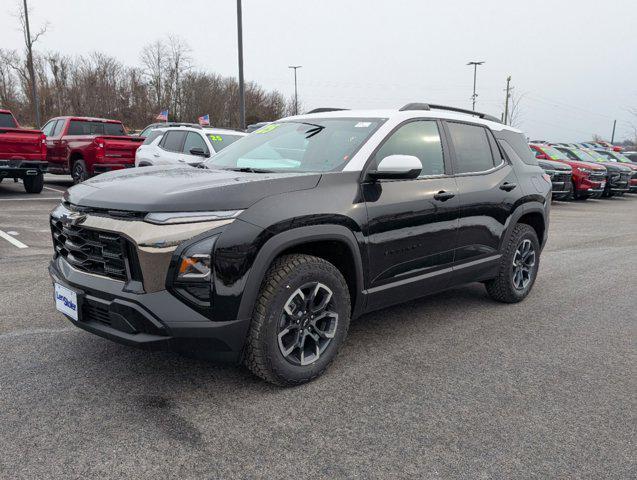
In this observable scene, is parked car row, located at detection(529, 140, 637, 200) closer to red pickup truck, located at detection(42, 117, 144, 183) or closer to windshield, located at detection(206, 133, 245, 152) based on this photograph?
windshield, located at detection(206, 133, 245, 152)

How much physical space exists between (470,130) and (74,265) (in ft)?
11.1

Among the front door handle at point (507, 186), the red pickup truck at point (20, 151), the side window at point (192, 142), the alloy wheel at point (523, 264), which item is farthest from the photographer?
the red pickup truck at point (20, 151)

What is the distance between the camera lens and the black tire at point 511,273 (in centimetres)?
498

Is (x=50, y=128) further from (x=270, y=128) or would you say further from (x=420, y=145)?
(x=420, y=145)

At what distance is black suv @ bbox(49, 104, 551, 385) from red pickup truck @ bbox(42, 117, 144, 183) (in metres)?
9.45

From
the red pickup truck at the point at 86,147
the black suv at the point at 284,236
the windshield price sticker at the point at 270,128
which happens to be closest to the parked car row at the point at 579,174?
the red pickup truck at the point at 86,147

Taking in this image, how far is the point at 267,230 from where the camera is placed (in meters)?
3.00

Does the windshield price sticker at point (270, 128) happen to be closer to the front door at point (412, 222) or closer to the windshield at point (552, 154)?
the front door at point (412, 222)

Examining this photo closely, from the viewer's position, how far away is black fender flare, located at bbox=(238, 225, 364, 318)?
296 centimetres

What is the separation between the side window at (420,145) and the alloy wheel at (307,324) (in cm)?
110

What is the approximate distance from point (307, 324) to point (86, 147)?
37.5 ft

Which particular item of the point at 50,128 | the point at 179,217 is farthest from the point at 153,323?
the point at 50,128

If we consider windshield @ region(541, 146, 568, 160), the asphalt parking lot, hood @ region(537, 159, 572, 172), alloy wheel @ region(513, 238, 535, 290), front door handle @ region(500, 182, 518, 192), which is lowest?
the asphalt parking lot

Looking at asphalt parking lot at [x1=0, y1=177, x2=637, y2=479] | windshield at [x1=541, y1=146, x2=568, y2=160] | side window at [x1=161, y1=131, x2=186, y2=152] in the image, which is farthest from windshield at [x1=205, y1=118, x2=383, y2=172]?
windshield at [x1=541, y1=146, x2=568, y2=160]
